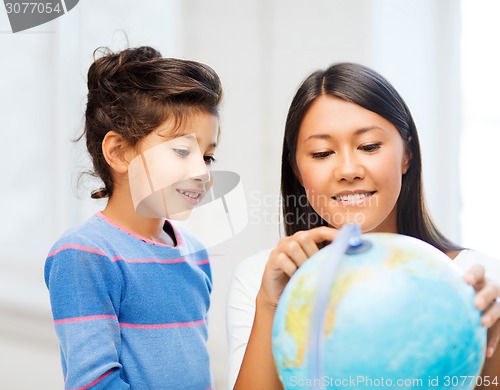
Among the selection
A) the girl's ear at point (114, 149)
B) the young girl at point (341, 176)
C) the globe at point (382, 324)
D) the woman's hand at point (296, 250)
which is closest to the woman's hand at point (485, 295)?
the globe at point (382, 324)

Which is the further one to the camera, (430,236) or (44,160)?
(44,160)

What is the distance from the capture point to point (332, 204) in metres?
1.03

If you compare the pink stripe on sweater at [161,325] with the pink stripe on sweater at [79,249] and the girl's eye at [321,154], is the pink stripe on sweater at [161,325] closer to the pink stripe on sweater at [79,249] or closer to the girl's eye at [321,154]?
the pink stripe on sweater at [79,249]

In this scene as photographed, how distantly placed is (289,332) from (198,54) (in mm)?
1364

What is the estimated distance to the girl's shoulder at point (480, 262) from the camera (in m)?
1.14

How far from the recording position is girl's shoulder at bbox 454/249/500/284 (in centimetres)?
114

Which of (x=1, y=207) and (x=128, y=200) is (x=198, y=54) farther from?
(x=128, y=200)

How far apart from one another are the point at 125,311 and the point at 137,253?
0.10m

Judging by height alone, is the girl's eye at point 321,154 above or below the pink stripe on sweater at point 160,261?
above

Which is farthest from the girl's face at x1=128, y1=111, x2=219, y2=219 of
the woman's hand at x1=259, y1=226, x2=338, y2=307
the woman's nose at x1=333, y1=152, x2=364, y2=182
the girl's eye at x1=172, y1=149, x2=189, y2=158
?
the woman's hand at x1=259, y1=226, x2=338, y2=307

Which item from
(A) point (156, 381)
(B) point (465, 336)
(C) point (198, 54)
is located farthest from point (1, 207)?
(B) point (465, 336)

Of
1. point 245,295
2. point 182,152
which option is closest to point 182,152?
point 182,152

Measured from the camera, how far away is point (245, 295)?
115 cm

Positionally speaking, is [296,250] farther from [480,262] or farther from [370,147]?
[480,262]
